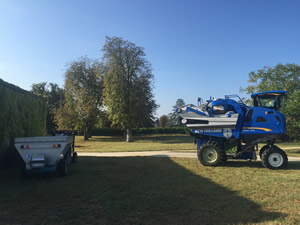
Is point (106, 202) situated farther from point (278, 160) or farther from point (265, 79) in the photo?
point (265, 79)

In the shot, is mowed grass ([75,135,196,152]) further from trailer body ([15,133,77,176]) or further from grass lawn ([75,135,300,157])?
trailer body ([15,133,77,176])

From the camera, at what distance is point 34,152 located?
763cm

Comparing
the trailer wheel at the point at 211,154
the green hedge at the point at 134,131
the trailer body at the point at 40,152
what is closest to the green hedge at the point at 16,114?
the trailer body at the point at 40,152

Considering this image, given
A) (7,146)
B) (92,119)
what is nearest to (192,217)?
(7,146)

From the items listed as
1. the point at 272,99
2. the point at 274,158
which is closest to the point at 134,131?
the point at 272,99

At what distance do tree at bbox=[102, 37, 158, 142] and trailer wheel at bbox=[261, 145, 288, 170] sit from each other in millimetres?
22399

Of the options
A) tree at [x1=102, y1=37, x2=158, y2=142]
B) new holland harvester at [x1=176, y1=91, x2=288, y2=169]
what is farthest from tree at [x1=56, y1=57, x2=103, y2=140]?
new holland harvester at [x1=176, y1=91, x2=288, y2=169]

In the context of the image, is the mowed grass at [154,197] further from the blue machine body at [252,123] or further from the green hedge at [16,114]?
the green hedge at [16,114]

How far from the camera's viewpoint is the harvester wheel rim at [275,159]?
9234mm

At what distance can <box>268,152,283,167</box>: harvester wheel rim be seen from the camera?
30.3ft

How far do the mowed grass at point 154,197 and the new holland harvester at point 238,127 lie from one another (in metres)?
1.09

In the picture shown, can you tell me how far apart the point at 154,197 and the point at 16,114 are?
8846mm

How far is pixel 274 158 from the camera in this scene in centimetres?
930

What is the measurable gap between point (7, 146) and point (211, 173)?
9.10m
